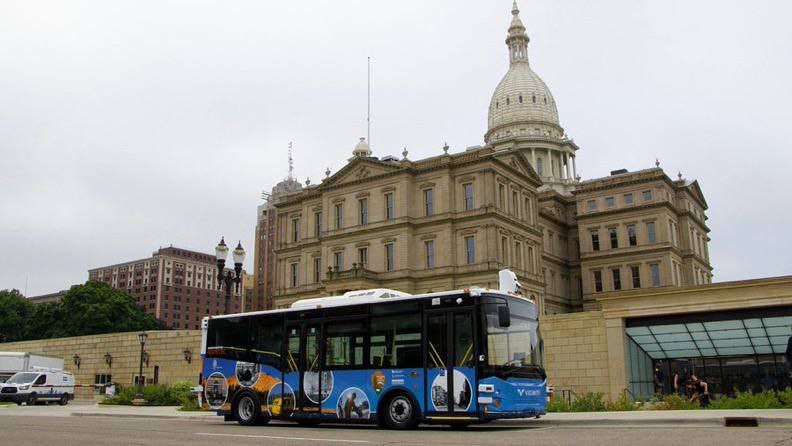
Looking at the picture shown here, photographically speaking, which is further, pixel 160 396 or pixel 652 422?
pixel 160 396

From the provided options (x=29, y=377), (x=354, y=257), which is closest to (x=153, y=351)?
(x=29, y=377)

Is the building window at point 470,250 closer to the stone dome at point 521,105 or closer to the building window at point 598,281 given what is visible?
the building window at point 598,281

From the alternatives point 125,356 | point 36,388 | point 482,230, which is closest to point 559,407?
point 36,388

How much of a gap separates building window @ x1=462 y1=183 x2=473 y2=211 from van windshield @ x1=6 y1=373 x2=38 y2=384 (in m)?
35.8

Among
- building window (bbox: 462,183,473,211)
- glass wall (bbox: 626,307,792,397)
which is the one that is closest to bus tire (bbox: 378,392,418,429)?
glass wall (bbox: 626,307,792,397)

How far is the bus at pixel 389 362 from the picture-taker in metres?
17.1

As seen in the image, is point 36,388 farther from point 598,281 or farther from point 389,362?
point 598,281

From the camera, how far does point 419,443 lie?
13.1 m

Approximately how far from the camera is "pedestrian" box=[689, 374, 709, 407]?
23594mm

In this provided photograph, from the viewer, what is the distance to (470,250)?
61.3m

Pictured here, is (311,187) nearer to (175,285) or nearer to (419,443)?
(419,443)

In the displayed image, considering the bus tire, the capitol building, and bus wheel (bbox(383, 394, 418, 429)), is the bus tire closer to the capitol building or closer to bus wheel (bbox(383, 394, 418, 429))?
bus wheel (bbox(383, 394, 418, 429))

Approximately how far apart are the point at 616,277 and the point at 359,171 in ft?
105

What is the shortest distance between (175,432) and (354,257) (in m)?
48.9
